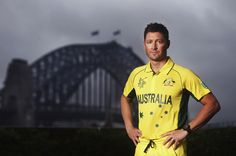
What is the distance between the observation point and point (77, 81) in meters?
97.8

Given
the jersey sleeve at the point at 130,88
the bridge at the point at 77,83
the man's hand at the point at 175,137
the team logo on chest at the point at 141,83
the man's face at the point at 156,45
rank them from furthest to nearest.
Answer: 1. the bridge at the point at 77,83
2. the jersey sleeve at the point at 130,88
3. the team logo on chest at the point at 141,83
4. the man's face at the point at 156,45
5. the man's hand at the point at 175,137

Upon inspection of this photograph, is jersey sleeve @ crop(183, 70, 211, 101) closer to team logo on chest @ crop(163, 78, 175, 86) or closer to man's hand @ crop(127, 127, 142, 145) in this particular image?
team logo on chest @ crop(163, 78, 175, 86)

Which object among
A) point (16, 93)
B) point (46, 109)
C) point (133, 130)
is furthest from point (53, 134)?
point (46, 109)

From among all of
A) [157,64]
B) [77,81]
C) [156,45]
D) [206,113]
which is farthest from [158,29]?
[77,81]

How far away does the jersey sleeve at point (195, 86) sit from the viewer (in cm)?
312

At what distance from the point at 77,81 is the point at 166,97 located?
95.2 metres

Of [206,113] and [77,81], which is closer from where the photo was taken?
[206,113]

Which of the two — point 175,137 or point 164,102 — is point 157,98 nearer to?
point 164,102

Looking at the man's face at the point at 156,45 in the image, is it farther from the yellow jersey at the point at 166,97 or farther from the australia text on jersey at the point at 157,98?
the australia text on jersey at the point at 157,98

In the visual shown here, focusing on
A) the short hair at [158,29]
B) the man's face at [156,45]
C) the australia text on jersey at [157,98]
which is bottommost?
the australia text on jersey at [157,98]

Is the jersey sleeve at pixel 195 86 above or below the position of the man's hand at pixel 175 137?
above

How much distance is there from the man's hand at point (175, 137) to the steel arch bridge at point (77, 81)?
92.1 m

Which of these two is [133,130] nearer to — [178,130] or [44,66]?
[178,130]

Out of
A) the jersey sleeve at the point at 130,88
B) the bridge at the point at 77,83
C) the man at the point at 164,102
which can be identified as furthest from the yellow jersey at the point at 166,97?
the bridge at the point at 77,83
